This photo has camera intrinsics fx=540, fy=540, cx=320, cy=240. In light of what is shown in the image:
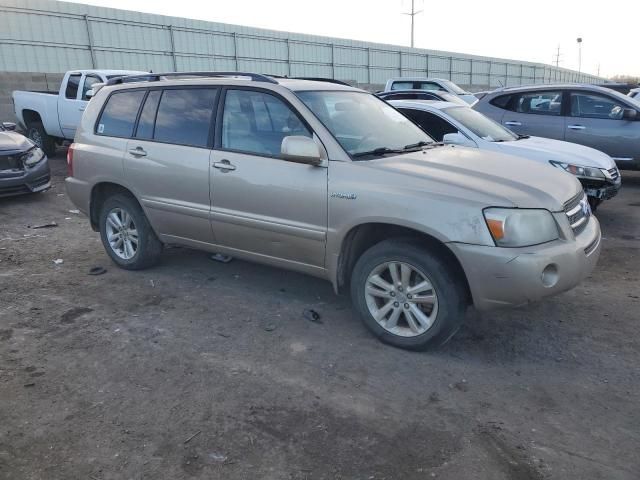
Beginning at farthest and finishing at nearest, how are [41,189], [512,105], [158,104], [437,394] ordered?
[512,105] → [41,189] → [158,104] → [437,394]

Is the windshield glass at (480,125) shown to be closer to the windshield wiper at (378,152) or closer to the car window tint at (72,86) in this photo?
the windshield wiper at (378,152)

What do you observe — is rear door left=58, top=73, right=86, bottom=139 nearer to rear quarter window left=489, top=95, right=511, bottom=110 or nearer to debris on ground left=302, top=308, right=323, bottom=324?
rear quarter window left=489, top=95, right=511, bottom=110

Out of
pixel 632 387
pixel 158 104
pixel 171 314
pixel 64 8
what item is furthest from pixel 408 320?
pixel 64 8

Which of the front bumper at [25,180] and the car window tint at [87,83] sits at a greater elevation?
the car window tint at [87,83]

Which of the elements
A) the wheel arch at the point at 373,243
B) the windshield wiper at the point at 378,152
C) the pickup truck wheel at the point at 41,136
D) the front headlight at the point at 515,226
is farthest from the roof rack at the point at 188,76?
the pickup truck wheel at the point at 41,136

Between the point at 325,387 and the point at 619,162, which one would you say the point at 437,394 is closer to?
the point at 325,387

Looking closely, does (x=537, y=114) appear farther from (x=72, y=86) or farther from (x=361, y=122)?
(x=72, y=86)

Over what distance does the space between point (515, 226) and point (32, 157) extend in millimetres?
8033

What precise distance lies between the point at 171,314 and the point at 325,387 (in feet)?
5.71

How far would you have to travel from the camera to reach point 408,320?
→ 3.78 m

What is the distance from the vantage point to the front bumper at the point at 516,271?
10.9ft

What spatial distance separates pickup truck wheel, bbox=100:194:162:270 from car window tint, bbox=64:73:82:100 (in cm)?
769

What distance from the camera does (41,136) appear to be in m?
12.9

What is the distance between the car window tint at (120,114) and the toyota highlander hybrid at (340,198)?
0.05ft
